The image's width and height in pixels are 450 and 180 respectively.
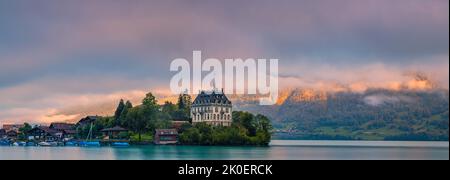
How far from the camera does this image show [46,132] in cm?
7356

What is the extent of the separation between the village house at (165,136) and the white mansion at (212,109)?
593 cm

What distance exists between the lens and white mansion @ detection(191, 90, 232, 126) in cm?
6512

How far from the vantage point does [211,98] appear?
68062 millimetres

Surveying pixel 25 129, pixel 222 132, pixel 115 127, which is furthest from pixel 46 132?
pixel 222 132

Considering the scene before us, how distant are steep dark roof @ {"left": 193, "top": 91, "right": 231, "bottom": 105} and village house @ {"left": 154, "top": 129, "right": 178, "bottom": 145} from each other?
8.70 metres

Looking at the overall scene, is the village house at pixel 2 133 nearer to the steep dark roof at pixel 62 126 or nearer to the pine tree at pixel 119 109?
the steep dark roof at pixel 62 126

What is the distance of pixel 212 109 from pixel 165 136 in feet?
28.4

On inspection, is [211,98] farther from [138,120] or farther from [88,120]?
[88,120]

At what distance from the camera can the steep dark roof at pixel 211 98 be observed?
67562 mm

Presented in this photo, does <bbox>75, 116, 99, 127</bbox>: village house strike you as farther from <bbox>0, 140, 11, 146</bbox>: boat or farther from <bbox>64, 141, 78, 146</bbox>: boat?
<bbox>0, 140, 11, 146</bbox>: boat

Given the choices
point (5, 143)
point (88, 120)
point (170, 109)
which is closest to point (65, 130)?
point (88, 120)

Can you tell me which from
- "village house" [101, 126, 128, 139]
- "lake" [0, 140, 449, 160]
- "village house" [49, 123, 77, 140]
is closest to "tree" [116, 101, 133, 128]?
"village house" [101, 126, 128, 139]

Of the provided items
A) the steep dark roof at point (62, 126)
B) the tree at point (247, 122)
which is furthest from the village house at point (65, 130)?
the tree at point (247, 122)
